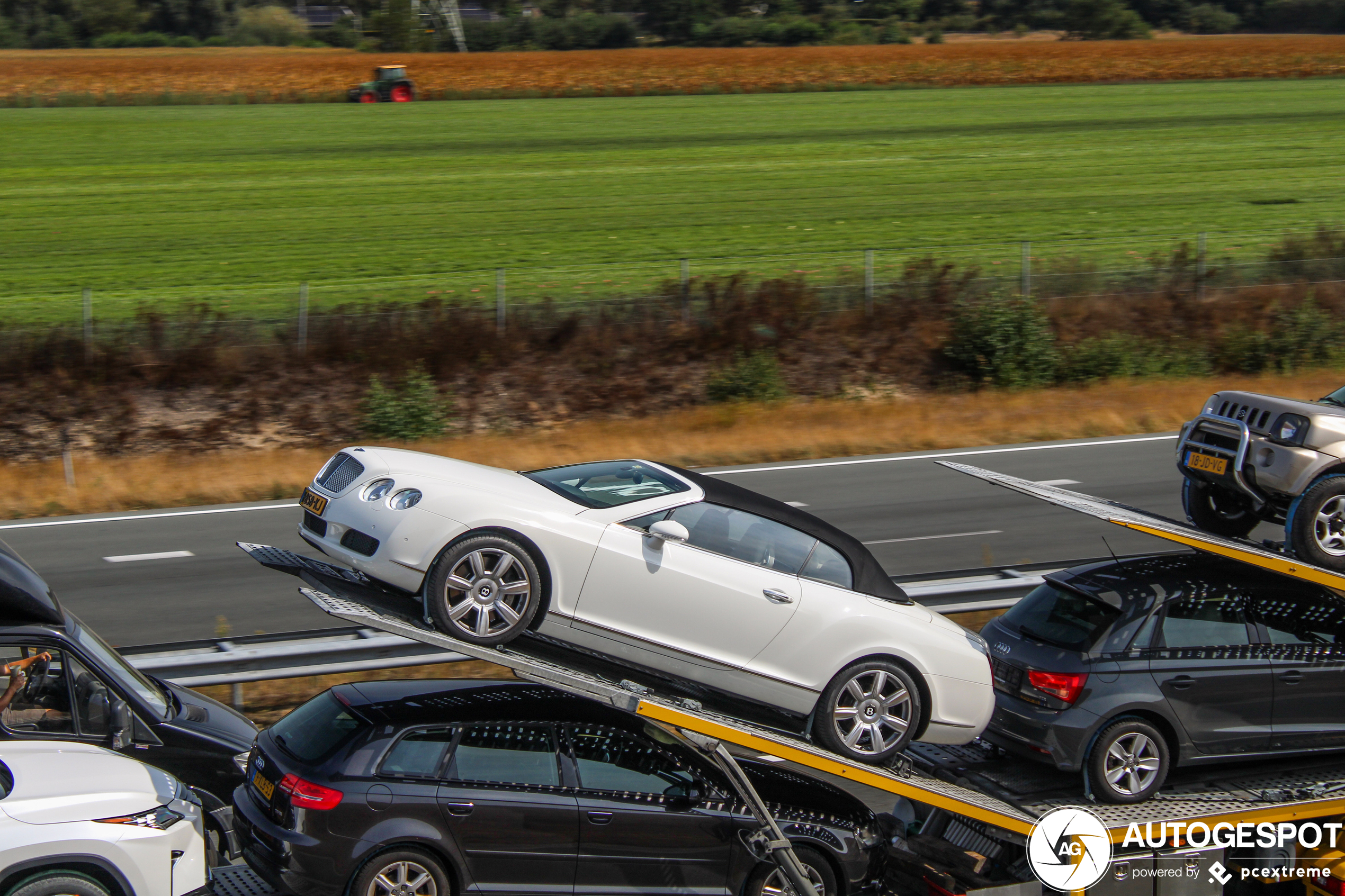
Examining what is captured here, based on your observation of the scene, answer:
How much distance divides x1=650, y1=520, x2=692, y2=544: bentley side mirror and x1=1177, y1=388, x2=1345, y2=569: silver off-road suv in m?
4.51

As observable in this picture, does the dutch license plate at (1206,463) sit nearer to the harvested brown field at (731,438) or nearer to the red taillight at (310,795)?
the red taillight at (310,795)

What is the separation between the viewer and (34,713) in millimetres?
7617

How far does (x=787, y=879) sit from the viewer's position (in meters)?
7.41

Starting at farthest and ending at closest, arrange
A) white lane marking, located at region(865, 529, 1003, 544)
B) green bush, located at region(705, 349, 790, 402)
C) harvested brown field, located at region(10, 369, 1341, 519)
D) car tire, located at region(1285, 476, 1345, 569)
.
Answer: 1. green bush, located at region(705, 349, 790, 402)
2. harvested brown field, located at region(10, 369, 1341, 519)
3. white lane marking, located at region(865, 529, 1003, 544)
4. car tire, located at region(1285, 476, 1345, 569)

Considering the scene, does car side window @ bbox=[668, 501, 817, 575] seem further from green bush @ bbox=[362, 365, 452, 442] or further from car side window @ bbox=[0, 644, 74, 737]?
green bush @ bbox=[362, 365, 452, 442]

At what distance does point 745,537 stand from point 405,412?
55.7ft

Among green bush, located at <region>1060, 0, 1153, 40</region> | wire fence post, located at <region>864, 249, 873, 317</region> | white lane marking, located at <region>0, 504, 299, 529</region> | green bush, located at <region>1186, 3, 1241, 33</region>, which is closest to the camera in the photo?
white lane marking, located at <region>0, 504, 299, 529</region>

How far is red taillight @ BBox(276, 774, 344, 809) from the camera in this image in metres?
6.80

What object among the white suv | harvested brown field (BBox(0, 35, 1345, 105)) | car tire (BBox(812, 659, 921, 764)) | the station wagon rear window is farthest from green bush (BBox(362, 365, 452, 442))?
harvested brown field (BBox(0, 35, 1345, 105))

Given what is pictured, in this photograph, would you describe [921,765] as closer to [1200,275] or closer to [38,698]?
[38,698]

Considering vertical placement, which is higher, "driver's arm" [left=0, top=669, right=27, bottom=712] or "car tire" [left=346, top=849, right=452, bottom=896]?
"driver's arm" [left=0, top=669, right=27, bottom=712]

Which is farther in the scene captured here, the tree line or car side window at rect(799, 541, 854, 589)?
the tree line

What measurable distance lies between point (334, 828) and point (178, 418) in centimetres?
1947

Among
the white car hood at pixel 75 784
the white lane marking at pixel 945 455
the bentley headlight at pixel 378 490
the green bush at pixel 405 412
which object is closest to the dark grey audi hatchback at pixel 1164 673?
the bentley headlight at pixel 378 490
